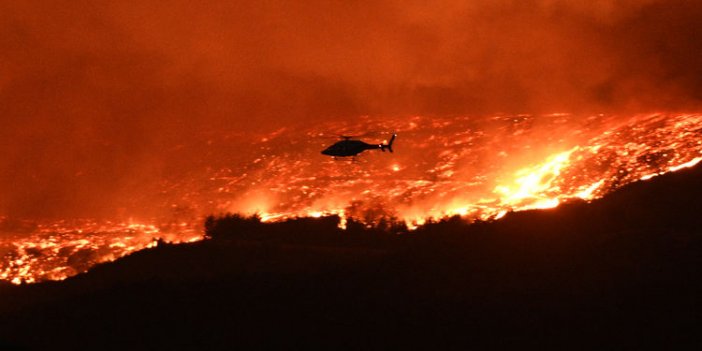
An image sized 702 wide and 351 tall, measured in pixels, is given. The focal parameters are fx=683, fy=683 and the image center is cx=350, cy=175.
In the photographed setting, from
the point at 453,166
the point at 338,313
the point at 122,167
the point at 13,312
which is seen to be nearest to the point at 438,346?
the point at 338,313

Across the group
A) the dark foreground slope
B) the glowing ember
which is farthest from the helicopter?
the dark foreground slope

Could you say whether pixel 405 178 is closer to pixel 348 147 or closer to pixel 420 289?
pixel 348 147

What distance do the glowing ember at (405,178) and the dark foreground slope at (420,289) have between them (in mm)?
804

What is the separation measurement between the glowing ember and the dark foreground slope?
0.80 metres

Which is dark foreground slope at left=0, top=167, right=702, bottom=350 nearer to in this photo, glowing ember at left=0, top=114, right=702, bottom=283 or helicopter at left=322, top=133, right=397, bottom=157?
glowing ember at left=0, top=114, right=702, bottom=283

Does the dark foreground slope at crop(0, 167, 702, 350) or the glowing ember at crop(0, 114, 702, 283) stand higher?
the glowing ember at crop(0, 114, 702, 283)

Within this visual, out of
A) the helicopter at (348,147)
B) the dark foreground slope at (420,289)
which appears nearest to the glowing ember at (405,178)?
the helicopter at (348,147)

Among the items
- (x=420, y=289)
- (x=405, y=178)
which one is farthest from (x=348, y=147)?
(x=420, y=289)

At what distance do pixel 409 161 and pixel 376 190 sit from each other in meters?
1.38

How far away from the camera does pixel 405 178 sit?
1444cm

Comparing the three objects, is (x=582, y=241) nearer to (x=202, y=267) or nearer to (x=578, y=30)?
(x=202, y=267)

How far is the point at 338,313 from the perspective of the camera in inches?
395

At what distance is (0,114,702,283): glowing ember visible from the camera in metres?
12.9

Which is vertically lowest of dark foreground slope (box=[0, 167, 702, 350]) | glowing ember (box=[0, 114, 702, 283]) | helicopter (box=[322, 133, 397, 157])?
dark foreground slope (box=[0, 167, 702, 350])
